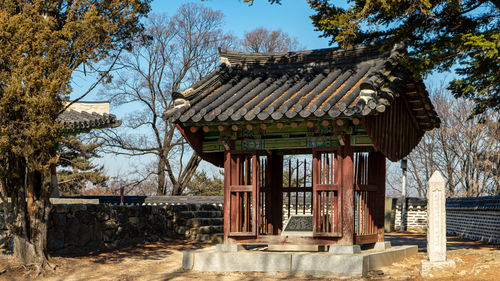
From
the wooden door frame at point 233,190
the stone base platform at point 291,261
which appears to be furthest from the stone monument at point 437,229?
the wooden door frame at point 233,190


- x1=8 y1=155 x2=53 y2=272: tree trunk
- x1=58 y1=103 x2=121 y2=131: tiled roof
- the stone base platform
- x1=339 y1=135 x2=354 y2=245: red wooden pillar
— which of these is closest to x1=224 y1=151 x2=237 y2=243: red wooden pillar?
the stone base platform

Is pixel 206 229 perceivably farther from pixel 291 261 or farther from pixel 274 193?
pixel 291 261

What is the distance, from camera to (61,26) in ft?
38.9

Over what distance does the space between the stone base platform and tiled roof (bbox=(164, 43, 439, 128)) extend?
242 cm

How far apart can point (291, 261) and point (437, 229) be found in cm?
251

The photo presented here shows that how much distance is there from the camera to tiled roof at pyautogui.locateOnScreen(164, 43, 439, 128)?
32.6 feet

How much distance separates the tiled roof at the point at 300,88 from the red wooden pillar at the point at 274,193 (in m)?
1.70

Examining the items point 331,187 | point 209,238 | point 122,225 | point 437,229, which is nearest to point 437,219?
point 437,229

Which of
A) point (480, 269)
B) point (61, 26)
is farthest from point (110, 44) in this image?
point (480, 269)

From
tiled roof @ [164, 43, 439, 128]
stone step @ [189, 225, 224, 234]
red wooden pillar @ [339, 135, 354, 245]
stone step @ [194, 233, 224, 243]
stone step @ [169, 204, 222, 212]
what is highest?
tiled roof @ [164, 43, 439, 128]

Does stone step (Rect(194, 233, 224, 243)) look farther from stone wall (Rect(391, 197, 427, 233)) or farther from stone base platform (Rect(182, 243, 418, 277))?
stone wall (Rect(391, 197, 427, 233))

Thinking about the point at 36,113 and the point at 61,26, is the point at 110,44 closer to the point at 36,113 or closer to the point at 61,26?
the point at 61,26

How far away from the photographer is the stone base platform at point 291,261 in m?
9.95

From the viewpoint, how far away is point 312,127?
10828 millimetres
